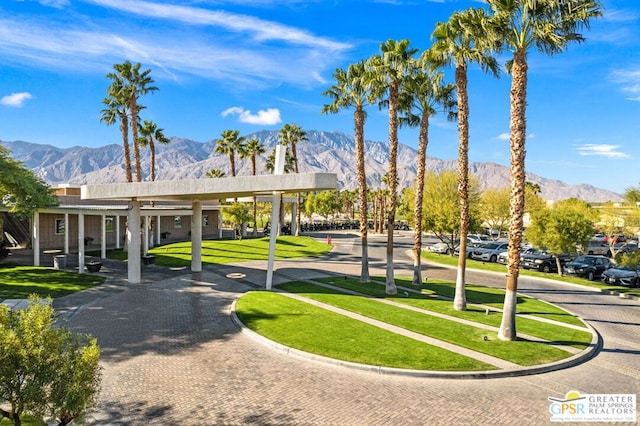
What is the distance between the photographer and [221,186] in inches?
781

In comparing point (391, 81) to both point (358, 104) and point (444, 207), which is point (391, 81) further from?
point (444, 207)

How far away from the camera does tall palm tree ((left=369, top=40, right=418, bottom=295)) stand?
2059 centimetres

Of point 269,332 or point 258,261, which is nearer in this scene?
point 269,332

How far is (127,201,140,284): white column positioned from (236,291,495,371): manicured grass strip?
27.9 ft

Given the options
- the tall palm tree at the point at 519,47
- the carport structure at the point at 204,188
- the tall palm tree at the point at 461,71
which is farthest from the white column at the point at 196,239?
the tall palm tree at the point at 519,47

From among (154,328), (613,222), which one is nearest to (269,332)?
(154,328)

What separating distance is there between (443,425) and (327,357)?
4.28m

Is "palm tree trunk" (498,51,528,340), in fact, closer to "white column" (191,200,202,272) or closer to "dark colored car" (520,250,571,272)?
"white column" (191,200,202,272)

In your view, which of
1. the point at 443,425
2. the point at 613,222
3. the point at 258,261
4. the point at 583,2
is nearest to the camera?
the point at 443,425

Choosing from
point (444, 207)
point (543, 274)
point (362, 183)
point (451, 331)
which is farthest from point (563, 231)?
point (451, 331)

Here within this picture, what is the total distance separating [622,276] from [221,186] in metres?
26.1

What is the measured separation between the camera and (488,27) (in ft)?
46.5

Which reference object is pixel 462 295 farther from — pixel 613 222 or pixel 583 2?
pixel 613 222

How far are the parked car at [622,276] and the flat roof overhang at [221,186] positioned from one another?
850 inches
